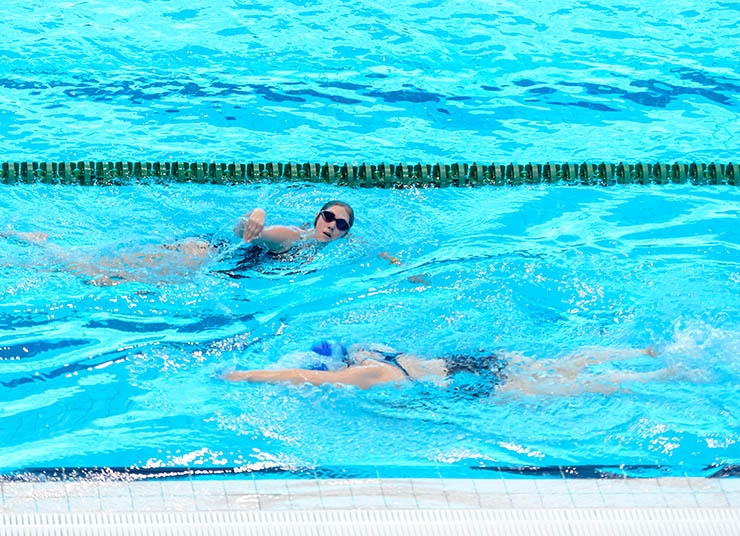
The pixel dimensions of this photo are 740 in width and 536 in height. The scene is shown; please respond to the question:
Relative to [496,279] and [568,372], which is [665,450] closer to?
[568,372]

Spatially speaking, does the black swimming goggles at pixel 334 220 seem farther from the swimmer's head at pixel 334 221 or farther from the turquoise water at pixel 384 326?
the turquoise water at pixel 384 326

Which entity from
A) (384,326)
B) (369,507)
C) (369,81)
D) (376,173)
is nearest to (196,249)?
(384,326)

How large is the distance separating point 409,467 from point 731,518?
1198 millimetres

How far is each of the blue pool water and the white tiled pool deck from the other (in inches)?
11.8

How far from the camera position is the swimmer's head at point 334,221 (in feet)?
17.8

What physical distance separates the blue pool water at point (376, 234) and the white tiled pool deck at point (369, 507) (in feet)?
0.98

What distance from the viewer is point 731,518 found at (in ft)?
11.8

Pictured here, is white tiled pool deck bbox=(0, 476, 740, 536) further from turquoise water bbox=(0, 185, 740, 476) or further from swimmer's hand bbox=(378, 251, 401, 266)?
swimmer's hand bbox=(378, 251, 401, 266)

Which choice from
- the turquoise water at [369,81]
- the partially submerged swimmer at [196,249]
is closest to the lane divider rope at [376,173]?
the turquoise water at [369,81]

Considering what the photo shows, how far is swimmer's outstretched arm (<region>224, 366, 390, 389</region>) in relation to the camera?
446 cm

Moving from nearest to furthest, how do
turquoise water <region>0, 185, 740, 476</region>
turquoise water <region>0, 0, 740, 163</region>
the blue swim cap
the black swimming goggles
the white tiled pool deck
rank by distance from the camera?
the white tiled pool deck → turquoise water <region>0, 185, 740, 476</region> → the blue swim cap → the black swimming goggles → turquoise water <region>0, 0, 740, 163</region>

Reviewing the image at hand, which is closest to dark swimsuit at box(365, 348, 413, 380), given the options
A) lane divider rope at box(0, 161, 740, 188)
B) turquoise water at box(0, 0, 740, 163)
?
lane divider rope at box(0, 161, 740, 188)

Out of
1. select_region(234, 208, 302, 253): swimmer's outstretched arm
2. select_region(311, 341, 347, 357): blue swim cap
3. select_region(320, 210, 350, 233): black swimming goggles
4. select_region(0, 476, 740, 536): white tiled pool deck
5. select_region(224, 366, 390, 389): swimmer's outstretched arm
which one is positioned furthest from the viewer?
select_region(234, 208, 302, 253): swimmer's outstretched arm

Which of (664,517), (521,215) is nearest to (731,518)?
(664,517)
